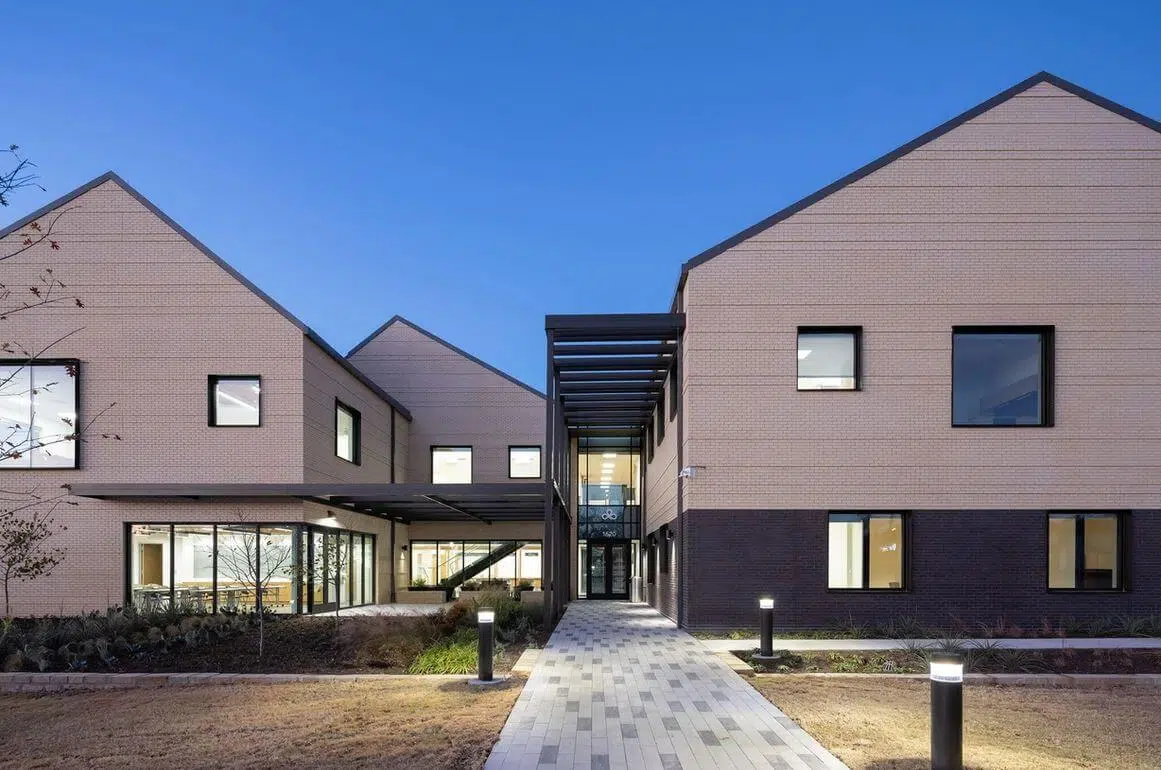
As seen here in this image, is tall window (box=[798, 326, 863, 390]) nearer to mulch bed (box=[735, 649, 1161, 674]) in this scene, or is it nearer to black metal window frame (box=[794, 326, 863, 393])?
black metal window frame (box=[794, 326, 863, 393])

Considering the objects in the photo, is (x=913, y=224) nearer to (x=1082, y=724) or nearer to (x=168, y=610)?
(x=1082, y=724)

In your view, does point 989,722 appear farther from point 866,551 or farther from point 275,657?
point 275,657

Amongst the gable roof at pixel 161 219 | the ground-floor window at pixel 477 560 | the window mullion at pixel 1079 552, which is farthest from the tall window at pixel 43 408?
the window mullion at pixel 1079 552

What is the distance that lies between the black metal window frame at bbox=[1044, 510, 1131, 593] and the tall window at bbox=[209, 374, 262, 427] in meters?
17.6

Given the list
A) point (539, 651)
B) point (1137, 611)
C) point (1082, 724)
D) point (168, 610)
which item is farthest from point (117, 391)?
point (1137, 611)

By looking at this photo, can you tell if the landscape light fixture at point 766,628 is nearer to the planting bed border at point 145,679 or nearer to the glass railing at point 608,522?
the planting bed border at point 145,679

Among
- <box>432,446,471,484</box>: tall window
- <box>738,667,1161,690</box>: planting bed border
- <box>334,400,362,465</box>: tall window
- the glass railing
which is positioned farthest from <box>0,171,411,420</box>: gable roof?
<box>738,667,1161,690</box>: planting bed border

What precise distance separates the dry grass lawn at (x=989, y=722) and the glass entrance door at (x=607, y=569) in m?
23.0

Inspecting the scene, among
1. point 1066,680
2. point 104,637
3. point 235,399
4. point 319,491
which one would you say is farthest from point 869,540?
point 235,399

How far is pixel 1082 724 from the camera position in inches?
360

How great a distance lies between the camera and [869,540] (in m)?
17.6

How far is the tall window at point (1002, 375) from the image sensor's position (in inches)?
699

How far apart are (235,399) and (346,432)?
15.8 ft

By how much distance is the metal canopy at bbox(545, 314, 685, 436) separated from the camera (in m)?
18.8
